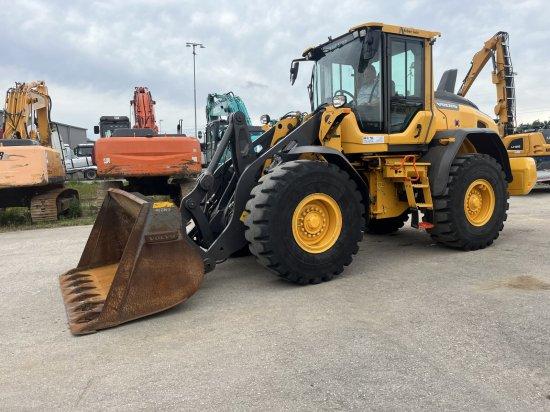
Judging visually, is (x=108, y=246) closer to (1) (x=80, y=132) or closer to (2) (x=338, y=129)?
(2) (x=338, y=129)

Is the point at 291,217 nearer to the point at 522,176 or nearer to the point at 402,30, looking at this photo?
the point at 402,30

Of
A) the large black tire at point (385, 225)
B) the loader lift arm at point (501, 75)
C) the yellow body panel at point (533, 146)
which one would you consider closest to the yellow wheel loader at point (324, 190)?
the large black tire at point (385, 225)

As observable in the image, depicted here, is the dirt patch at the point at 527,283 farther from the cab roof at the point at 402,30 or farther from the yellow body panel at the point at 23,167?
the yellow body panel at the point at 23,167

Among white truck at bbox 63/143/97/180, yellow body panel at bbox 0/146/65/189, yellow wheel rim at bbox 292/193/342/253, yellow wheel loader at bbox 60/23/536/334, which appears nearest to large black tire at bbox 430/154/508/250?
yellow wheel loader at bbox 60/23/536/334

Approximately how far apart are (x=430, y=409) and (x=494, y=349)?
0.91m

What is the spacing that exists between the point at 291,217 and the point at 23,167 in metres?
7.64

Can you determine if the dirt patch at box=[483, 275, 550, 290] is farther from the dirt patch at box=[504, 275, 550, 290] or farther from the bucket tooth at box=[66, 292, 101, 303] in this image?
the bucket tooth at box=[66, 292, 101, 303]

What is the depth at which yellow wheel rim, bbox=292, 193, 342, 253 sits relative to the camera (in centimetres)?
462

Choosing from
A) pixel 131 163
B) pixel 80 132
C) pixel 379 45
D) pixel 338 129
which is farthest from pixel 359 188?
pixel 80 132

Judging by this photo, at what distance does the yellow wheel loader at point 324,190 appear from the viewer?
→ 13.0 ft

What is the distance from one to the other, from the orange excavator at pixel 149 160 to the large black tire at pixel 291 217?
7155mm

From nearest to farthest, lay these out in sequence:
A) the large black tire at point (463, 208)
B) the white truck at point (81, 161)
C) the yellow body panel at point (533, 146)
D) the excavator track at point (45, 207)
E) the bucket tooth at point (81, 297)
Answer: the bucket tooth at point (81, 297), the large black tire at point (463, 208), the excavator track at point (45, 207), the yellow body panel at point (533, 146), the white truck at point (81, 161)

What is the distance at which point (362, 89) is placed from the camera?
5.70 metres

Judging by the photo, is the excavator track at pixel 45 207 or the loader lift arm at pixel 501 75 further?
the loader lift arm at pixel 501 75
